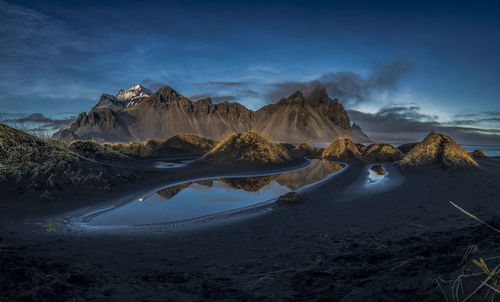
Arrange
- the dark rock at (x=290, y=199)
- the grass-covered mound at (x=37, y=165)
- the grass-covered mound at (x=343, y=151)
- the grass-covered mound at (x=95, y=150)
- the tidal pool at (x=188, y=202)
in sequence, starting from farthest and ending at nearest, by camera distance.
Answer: the grass-covered mound at (x=343, y=151), the grass-covered mound at (x=95, y=150), the grass-covered mound at (x=37, y=165), the dark rock at (x=290, y=199), the tidal pool at (x=188, y=202)

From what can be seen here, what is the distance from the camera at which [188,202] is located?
23.1 ft

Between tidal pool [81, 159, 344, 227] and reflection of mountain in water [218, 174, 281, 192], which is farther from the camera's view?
reflection of mountain in water [218, 174, 281, 192]

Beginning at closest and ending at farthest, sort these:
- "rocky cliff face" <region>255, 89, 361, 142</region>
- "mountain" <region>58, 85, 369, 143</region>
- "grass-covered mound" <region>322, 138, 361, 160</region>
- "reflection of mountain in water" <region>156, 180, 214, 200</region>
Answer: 1. "reflection of mountain in water" <region>156, 180, 214, 200</region>
2. "grass-covered mound" <region>322, 138, 361, 160</region>
3. "mountain" <region>58, 85, 369, 143</region>
4. "rocky cliff face" <region>255, 89, 361, 142</region>

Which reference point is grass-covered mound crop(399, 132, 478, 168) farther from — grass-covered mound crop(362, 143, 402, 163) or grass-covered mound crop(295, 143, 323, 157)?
grass-covered mound crop(295, 143, 323, 157)

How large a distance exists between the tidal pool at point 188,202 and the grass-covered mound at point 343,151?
39.5ft

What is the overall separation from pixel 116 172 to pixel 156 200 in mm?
3192

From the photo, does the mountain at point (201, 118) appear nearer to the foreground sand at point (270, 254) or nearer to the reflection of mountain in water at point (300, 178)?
the reflection of mountain in water at point (300, 178)

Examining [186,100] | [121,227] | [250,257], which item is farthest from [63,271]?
[186,100]

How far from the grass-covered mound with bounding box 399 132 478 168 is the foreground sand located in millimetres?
4598

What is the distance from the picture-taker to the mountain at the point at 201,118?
336 feet

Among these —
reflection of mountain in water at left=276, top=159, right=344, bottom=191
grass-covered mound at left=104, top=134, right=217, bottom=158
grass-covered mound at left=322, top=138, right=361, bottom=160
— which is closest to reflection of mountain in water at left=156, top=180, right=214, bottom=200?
reflection of mountain in water at left=276, top=159, right=344, bottom=191

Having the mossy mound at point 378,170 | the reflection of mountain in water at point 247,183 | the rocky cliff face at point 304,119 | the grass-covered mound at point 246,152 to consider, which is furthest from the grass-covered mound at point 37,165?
the rocky cliff face at point 304,119

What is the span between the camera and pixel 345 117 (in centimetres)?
15350

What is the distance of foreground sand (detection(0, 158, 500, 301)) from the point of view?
1.94 metres
